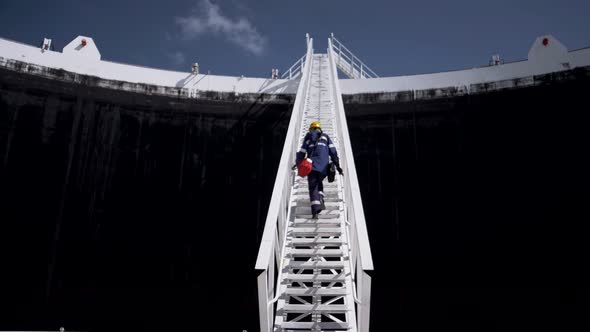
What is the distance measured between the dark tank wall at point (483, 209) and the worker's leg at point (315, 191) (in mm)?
5313

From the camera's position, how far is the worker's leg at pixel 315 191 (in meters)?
5.55

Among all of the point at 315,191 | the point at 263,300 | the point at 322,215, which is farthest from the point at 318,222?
the point at 263,300

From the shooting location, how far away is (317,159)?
6.13m

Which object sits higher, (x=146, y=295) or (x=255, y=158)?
(x=255, y=158)

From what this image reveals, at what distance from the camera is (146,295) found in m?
9.80

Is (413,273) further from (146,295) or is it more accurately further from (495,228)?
(146,295)

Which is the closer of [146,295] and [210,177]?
[146,295]

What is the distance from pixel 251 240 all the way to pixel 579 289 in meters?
8.19

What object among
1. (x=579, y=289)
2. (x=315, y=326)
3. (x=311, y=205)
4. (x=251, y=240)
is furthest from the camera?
(x=251, y=240)

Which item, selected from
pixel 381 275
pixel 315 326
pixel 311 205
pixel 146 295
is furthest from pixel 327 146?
pixel 146 295

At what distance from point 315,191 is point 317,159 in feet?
2.24

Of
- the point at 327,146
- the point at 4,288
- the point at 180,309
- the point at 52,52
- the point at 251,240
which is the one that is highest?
the point at 52,52

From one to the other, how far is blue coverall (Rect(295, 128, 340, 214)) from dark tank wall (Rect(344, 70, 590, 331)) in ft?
16.1

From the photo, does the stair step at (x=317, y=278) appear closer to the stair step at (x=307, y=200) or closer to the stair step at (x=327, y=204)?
the stair step at (x=327, y=204)
